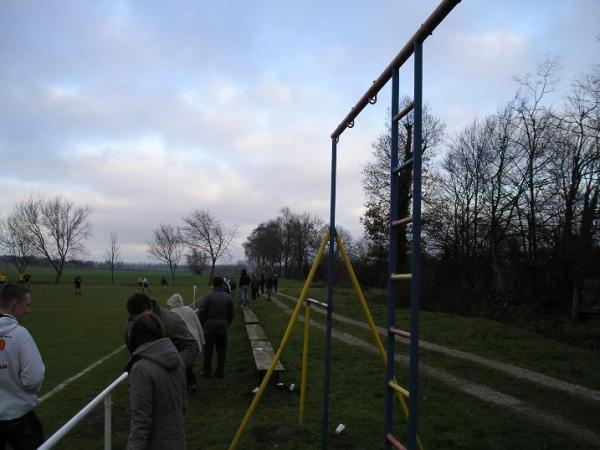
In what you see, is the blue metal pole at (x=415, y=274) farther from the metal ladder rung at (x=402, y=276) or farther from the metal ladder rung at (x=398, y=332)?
the metal ladder rung at (x=398, y=332)

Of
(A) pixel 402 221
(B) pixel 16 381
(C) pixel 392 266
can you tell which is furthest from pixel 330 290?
(B) pixel 16 381

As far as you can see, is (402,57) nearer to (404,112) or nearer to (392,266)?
(404,112)

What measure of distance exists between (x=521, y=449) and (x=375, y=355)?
20.4 ft

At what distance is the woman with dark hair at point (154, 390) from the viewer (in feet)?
11.2

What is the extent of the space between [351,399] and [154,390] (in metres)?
5.12

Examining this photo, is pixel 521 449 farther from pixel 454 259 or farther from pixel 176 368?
pixel 454 259

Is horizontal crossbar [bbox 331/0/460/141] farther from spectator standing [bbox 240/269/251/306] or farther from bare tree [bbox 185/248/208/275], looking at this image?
bare tree [bbox 185/248/208/275]

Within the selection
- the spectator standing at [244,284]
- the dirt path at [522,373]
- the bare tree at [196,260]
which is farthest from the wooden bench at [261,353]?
the bare tree at [196,260]

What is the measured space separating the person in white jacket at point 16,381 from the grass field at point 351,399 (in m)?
2.33

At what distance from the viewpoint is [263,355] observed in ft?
33.2

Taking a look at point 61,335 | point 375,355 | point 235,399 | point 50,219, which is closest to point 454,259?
point 375,355

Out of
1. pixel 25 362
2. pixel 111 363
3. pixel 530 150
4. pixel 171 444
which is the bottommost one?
pixel 111 363

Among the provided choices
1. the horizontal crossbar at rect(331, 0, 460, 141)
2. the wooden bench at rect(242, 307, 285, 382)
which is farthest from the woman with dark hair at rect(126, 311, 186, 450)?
the wooden bench at rect(242, 307, 285, 382)

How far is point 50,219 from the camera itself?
77.4 meters
